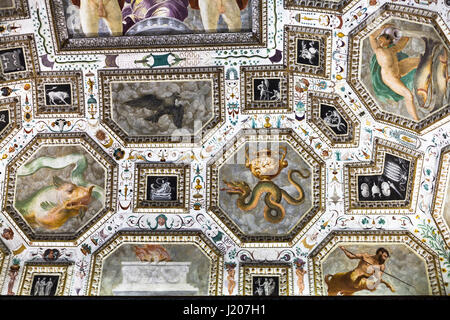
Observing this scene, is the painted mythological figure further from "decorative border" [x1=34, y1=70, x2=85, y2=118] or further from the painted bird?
"decorative border" [x1=34, y1=70, x2=85, y2=118]

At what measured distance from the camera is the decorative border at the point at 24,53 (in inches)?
394

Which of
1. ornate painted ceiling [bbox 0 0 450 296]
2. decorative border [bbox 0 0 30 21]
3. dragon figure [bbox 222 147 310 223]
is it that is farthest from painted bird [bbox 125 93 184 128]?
decorative border [bbox 0 0 30 21]

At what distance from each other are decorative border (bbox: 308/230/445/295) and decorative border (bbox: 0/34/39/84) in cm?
622

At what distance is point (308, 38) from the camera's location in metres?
9.85

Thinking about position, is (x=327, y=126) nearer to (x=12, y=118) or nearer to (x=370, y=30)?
(x=370, y=30)

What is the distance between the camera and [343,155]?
1051cm

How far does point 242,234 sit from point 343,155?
95.3 inches

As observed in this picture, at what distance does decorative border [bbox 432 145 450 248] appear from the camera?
9.61 metres

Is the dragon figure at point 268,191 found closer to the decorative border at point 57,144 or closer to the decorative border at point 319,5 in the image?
the decorative border at point 57,144

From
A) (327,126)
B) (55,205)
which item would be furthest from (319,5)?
(55,205)

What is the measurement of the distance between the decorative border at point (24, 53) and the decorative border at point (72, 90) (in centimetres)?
18

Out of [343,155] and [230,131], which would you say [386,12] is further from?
[230,131]
